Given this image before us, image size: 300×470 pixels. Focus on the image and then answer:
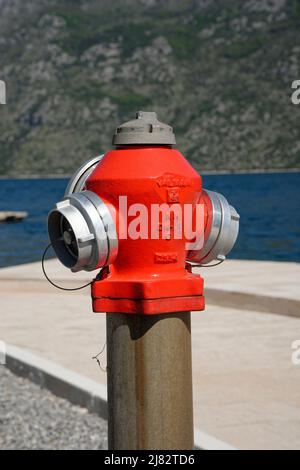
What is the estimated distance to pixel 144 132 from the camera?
9.36ft

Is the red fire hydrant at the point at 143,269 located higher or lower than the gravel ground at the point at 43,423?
higher

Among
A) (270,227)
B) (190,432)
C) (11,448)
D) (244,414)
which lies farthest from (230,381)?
(270,227)

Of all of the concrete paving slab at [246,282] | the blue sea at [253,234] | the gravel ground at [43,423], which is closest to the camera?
the gravel ground at [43,423]

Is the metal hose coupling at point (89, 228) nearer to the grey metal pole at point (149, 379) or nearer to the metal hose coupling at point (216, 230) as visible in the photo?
the grey metal pole at point (149, 379)

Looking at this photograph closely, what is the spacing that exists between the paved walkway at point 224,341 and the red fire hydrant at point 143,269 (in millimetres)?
2738

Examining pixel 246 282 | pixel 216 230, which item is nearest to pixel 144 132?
pixel 216 230

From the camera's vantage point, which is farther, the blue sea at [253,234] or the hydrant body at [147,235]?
the blue sea at [253,234]

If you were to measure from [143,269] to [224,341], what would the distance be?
617 cm

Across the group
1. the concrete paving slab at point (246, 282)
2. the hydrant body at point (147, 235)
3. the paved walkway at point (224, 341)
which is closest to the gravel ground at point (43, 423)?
the paved walkway at point (224, 341)

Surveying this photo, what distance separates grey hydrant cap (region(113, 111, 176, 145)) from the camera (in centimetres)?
284

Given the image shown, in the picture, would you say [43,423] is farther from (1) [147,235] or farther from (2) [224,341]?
(1) [147,235]

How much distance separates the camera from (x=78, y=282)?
12.4 meters

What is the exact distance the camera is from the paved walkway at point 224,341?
19.9ft
